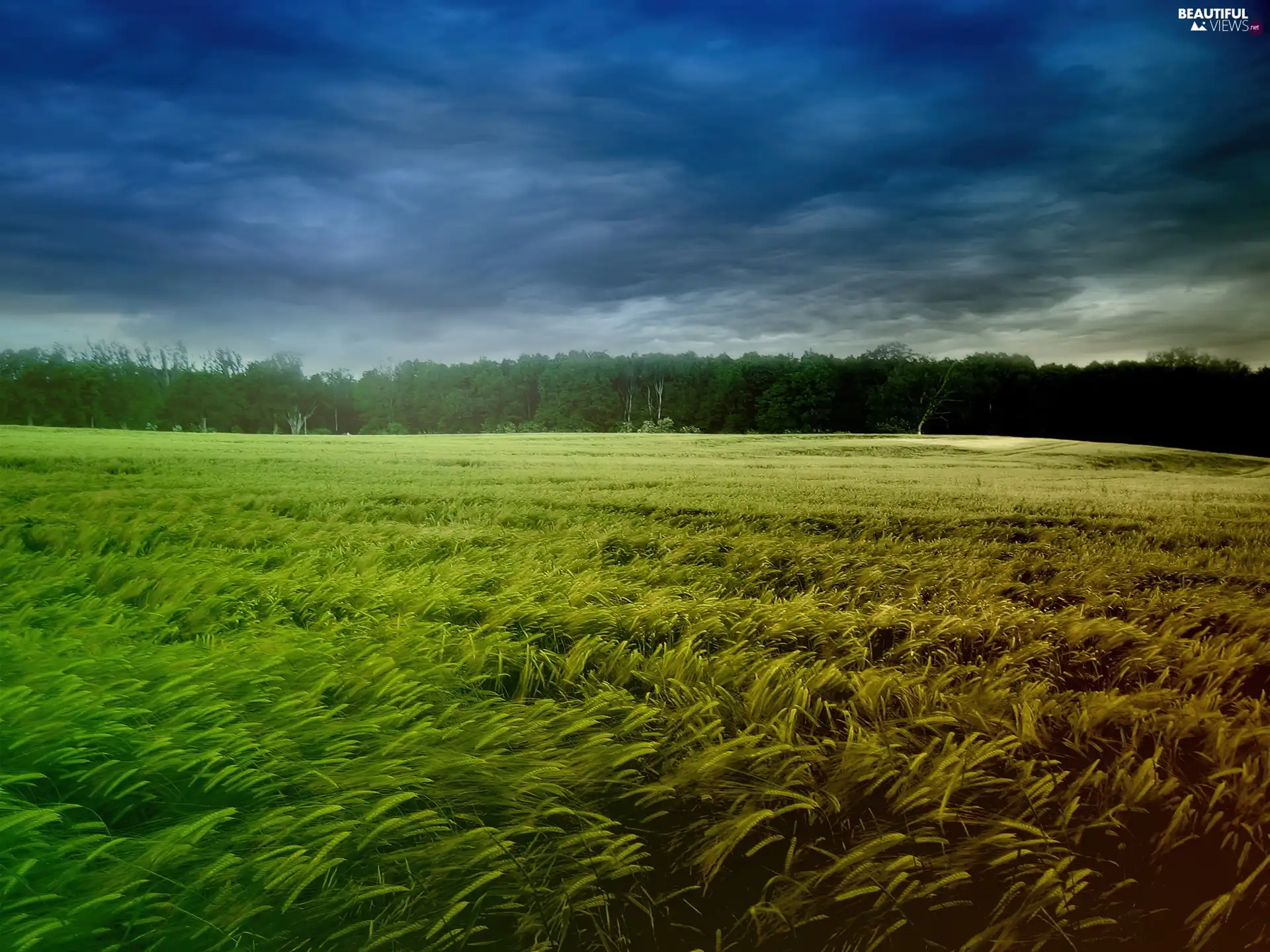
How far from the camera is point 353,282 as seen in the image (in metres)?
3.62

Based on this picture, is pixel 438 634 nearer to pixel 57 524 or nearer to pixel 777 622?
pixel 777 622

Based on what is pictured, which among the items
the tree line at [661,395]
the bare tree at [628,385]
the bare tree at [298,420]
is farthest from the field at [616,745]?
the bare tree at [628,385]

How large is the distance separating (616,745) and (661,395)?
14.2 meters

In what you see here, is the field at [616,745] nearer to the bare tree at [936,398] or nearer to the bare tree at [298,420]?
the bare tree at [298,420]

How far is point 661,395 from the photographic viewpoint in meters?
15.4

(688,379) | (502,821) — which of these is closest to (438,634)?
(502,821)

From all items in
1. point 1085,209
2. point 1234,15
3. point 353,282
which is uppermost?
point 1234,15

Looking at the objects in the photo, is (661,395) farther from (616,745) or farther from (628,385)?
(616,745)

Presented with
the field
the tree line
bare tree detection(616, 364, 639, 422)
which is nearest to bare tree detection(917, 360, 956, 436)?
the tree line

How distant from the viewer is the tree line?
413cm

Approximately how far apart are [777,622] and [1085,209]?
104 inches

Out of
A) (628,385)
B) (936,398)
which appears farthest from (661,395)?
(936,398)

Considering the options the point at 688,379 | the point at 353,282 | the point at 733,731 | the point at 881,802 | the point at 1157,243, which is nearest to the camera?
the point at 881,802

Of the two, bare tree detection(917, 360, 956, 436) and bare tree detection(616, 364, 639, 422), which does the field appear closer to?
bare tree detection(917, 360, 956, 436)
